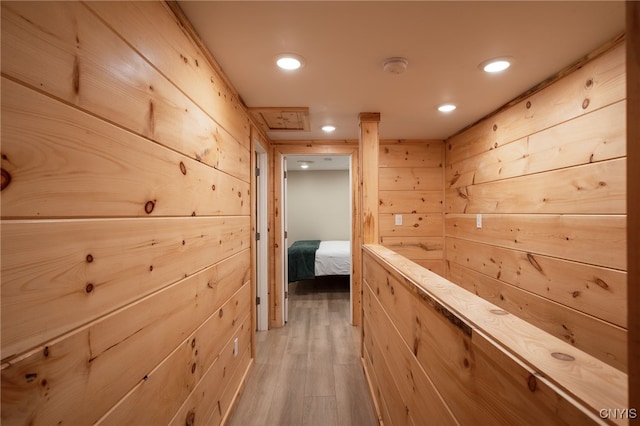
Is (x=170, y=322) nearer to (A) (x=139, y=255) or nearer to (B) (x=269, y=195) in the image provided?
(A) (x=139, y=255)

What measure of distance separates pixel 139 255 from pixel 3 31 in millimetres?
630

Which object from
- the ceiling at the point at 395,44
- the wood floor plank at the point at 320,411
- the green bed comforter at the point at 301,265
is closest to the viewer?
the ceiling at the point at 395,44

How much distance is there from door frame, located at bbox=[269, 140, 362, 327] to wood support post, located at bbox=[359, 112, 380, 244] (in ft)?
3.02

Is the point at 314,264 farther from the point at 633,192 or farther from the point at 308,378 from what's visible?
the point at 633,192

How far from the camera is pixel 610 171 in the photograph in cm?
142

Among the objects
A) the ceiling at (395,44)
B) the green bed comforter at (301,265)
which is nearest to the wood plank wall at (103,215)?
the ceiling at (395,44)

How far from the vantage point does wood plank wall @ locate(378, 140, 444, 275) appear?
11.2ft

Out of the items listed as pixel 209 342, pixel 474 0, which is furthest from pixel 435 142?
pixel 209 342

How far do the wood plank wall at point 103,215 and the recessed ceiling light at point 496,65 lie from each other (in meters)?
1.60

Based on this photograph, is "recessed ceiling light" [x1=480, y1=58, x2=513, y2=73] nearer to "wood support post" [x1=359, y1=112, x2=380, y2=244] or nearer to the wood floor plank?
"wood support post" [x1=359, y1=112, x2=380, y2=244]

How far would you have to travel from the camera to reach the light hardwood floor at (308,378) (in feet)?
6.39

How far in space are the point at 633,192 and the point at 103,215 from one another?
3.57ft

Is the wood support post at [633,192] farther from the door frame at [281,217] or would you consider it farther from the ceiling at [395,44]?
the door frame at [281,217]

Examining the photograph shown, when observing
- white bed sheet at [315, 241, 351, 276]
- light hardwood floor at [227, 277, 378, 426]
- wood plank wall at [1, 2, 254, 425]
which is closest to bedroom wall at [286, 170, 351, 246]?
white bed sheet at [315, 241, 351, 276]
